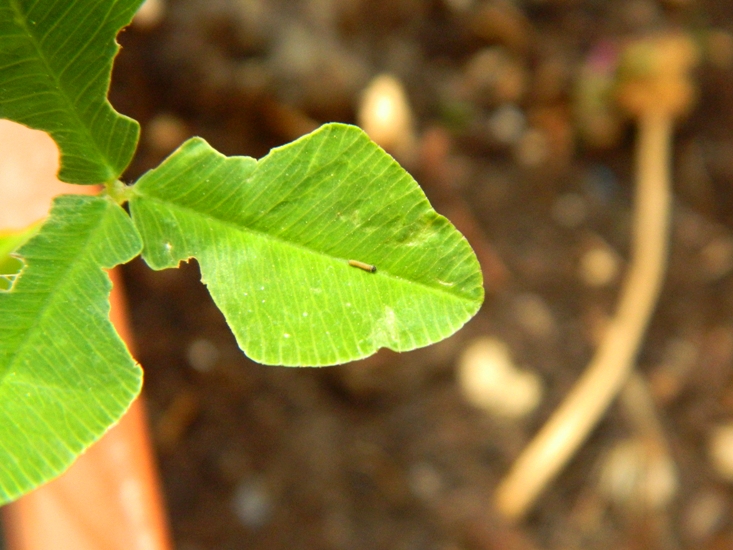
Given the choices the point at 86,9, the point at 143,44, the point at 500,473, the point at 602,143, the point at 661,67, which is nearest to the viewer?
the point at 86,9

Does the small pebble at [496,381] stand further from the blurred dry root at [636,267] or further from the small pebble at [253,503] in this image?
the small pebble at [253,503]

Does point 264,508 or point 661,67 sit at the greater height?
point 661,67

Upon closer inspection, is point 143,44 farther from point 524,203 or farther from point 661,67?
point 661,67

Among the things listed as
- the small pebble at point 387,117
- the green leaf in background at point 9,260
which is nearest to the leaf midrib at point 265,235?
the green leaf in background at point 9,260

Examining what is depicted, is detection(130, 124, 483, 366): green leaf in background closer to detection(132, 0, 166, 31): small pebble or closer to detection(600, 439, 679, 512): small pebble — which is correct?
detection(132, 0, 166, 31): small pebble

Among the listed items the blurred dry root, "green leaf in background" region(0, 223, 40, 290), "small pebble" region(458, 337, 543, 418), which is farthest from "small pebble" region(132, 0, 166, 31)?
the blurred dry root

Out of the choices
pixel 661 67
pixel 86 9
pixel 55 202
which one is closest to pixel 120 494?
pixel 55 202

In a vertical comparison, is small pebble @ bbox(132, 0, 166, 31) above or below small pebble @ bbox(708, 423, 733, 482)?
above
